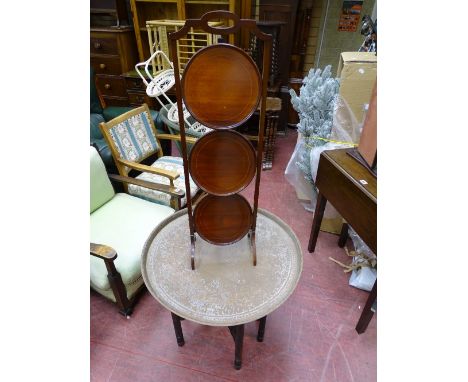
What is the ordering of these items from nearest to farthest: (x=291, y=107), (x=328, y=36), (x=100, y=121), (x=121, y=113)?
(x=100, y=121)
(x=121, y=113)
(x=328, y=36)
(x=291, y=107)

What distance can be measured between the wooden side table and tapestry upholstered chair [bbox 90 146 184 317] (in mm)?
901

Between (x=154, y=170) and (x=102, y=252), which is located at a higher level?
(x=154, y=170)

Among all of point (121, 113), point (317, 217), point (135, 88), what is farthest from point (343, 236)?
point (135, 88)

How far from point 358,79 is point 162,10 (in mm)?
2447

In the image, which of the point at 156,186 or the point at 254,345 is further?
the point at 156,186

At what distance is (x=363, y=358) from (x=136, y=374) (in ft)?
3.75

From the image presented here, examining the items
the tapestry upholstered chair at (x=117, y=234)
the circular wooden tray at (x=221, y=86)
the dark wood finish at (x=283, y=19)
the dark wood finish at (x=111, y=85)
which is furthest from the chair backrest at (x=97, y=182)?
the dark wood finish at (x=283, y=19)

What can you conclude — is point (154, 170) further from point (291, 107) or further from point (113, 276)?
point (291, 107)

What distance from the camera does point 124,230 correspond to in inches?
61.2

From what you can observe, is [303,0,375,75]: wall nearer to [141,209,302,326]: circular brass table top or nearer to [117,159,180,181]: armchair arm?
[117,159,180,181]: armchair arm

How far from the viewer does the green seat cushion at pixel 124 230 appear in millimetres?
1418

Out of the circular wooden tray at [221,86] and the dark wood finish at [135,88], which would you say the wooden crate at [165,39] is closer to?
the dark wood finish at [135,88]

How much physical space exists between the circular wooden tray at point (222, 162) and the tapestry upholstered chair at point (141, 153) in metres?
0.60

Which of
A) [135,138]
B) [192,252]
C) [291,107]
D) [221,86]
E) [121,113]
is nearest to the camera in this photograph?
[221,86]
